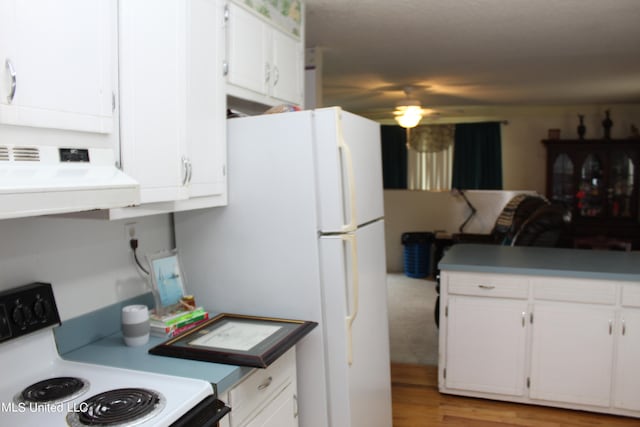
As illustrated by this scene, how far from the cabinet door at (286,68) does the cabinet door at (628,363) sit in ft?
7.24

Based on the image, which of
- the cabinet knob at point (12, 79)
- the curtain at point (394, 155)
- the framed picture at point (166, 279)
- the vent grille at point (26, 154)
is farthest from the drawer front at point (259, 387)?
the curtain at point (394, 155)

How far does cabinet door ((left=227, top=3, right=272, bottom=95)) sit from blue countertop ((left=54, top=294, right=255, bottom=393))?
3.50ft

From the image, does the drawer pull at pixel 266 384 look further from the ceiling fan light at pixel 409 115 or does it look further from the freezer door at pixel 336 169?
the ceiling fan light at pixel 409 115

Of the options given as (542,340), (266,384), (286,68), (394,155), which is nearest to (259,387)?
(266,384)

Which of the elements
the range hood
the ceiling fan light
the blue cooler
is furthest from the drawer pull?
the blue cooler

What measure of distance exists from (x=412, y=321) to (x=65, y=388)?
12.7ft

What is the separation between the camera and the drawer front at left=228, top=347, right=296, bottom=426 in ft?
5.33

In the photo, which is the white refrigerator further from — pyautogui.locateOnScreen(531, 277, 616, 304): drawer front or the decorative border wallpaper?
pyautogui.locateOnScreen(531, 277, 616, 304): drawer front

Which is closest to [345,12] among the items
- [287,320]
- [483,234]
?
[287,320]

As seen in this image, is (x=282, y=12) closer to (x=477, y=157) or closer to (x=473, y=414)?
(x=473, y=414)

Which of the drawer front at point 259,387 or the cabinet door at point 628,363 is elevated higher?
the drawer front at point 259,387

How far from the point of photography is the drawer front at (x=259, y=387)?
162 cm

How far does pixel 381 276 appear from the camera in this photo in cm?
261

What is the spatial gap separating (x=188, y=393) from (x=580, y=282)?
7.78 ft
